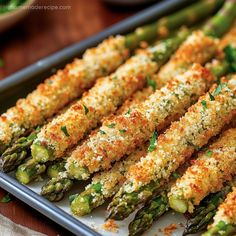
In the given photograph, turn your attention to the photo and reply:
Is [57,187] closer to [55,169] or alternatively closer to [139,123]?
[55,169]

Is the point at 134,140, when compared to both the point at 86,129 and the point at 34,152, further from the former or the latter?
the point at 34,152

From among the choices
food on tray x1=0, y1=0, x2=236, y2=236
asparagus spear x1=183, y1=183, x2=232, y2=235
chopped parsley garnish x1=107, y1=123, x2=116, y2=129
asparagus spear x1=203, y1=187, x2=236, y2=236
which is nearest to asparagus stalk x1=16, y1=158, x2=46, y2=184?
food on tray x1=0, y1=0, x2=236, y2=236

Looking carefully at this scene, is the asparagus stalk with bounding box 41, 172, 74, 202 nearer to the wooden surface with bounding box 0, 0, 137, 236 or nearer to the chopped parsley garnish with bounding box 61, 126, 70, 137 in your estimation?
the chopped parsley garnish with bounding box 61, 126, 70, 137

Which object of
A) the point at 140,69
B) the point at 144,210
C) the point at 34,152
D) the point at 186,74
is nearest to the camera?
the point at 144,210

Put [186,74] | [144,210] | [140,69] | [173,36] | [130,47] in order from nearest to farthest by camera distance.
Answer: [144,210] < [186,74] < [140,69] < [130,47] < [173,36]

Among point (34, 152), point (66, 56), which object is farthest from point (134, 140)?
point (66, 56)

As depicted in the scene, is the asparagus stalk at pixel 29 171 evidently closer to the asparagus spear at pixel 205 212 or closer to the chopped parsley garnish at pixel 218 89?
the asparagus spear at pixel 205 212
